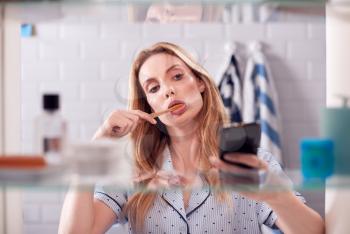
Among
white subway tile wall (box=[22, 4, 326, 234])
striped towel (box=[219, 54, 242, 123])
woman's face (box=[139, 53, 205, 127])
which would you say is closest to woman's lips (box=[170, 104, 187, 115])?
woman's face (box=[139, 53, 205, 127])

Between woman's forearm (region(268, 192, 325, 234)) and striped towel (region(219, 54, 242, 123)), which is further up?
striped towel (region(219, 54, 242, 123))

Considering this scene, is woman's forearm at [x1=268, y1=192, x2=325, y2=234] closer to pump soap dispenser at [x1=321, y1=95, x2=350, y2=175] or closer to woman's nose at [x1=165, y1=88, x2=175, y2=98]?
pump soap dispenser at [x1=321, y1=95, x2=350, y2=175]

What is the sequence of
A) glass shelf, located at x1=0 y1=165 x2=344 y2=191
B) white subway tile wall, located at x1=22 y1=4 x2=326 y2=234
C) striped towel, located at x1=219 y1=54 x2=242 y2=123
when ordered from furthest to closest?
striped towel, located at x1=219 y1=54 x2=242 y2=123, white subway tile wall, located at x1=22 y1=4 x2=326 y2=234, glass shelf, located at x1=0 y1=165 x2=344 y2=191

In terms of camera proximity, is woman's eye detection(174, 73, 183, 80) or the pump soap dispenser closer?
the pump soap dispenser

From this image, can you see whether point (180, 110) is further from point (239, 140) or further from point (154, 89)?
point (239, 140)

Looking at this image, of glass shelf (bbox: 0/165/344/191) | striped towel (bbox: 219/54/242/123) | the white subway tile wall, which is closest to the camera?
glass shelf (bbox: 0/165/344/191)

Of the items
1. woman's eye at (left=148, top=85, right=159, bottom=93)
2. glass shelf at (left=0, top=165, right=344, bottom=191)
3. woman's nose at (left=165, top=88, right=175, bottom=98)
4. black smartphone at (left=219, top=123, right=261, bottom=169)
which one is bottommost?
glass shelf at (left=0, top=165, right=344, bottom=191)

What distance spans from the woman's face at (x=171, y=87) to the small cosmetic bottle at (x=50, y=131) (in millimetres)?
192

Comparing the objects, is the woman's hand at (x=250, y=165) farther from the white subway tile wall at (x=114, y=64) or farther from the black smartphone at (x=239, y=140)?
the white subway tile wall at (x=114, y=64)

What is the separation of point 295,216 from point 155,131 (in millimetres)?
268

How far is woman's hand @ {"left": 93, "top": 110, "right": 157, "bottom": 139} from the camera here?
2.54 ft

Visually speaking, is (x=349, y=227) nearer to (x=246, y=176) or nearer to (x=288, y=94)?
(x=246, y=176)

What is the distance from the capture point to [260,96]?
4.66ft

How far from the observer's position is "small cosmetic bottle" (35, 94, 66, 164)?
2.13 ft
